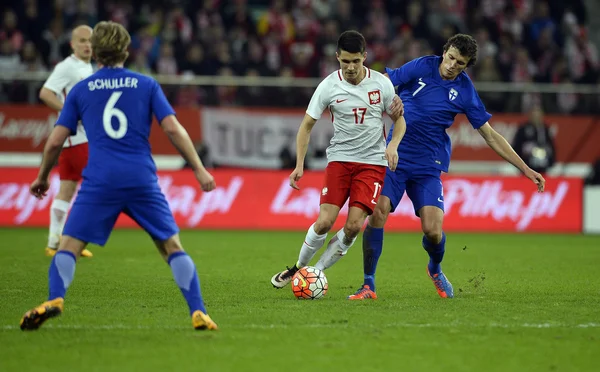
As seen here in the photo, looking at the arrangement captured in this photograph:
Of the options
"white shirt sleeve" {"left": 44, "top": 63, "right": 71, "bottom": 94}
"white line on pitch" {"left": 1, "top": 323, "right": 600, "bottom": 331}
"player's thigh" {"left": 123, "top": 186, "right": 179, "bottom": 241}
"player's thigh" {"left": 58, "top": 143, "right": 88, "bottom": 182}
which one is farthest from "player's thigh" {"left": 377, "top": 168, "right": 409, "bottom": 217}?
"white shirt sleeve" {"left": 44, "top": 63, "right": 71, "bottom": 94}

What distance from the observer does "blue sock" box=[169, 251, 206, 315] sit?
6676mm

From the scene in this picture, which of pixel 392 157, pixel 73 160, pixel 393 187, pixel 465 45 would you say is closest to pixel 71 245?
pixel 392 157

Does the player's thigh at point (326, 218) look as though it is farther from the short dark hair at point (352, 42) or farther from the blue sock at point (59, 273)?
the blue sock at point (59, 273)

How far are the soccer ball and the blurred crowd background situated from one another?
36.7 ft

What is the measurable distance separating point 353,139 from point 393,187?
690mm

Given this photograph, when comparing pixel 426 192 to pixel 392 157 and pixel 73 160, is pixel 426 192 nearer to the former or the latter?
pixel 392 157

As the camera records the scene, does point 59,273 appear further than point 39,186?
No

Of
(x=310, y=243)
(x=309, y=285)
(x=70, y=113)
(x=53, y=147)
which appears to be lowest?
(x=309, y=285)

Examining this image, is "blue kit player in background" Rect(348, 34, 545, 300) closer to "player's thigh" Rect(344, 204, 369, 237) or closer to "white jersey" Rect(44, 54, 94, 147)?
"player's thigh" Rect(344, 204, 369, 237)

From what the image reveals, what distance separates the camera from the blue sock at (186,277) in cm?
668

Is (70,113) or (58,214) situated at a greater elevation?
(70,113)

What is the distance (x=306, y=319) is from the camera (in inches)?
295

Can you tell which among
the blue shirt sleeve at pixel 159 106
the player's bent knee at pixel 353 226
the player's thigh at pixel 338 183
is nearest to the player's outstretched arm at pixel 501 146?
the player's thigh at pixel 338 183

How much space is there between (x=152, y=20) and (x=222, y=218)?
17.7 feet
